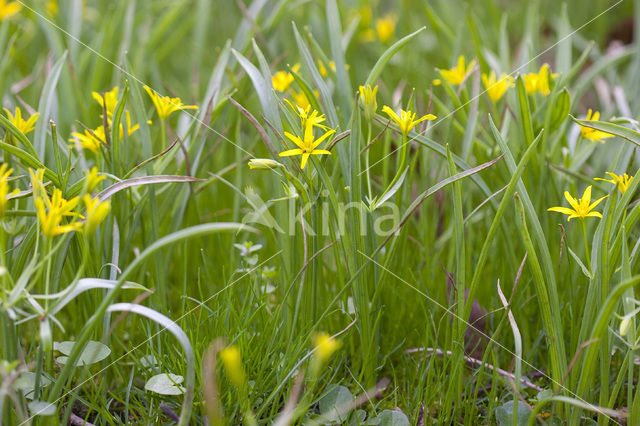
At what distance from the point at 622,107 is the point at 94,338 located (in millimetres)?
1527

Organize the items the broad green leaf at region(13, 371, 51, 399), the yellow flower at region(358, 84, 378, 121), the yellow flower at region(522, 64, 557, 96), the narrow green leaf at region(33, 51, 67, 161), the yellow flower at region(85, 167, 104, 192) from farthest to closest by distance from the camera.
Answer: the yellow flower at region(522, 64, 557, 96)
the narrow green leaf at region(33, 51, 67, 161)
the yellow flower at region(358, 84, 378, 121)
the broad green leaf at region(13, 371, 51, 399)
the yellow flower at region(85, 167, 104, 192)

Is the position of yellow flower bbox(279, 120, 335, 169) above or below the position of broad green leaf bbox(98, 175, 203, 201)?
above

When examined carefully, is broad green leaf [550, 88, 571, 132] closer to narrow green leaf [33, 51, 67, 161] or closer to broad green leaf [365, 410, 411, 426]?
broad green leaf [365, 410, 411, 426]

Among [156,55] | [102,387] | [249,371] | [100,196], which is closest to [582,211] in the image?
[249,371]

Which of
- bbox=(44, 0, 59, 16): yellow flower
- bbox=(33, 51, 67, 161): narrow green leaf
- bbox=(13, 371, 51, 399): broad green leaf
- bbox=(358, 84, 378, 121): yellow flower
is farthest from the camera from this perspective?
bbox=(44, 0, 59, 16): yellow flower

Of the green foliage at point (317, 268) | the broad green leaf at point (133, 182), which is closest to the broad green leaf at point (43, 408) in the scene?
the green foliage at point (317, 268)

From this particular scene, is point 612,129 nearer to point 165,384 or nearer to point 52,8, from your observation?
point 165,384

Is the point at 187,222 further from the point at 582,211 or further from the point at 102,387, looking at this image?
the point at 582,211

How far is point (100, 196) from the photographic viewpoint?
1.00m

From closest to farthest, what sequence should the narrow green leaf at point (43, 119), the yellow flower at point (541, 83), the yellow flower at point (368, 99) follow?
the yellow flower at point (368, 99)
the narrow green leaf at point (43, 119)
the yellow flower at point (541, 83)

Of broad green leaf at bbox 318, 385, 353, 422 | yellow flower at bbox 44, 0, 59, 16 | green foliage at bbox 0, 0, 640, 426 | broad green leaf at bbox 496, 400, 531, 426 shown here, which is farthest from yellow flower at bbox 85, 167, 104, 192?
yellow flower at bbox 44, 0, 59, 16

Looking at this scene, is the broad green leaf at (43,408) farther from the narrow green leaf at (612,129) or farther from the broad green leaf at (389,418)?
the narrow green leaf at (612,129)

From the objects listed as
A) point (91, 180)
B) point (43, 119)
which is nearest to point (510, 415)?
point (91, 180)

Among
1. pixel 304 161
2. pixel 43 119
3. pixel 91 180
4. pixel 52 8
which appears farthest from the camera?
pixel 52 8
